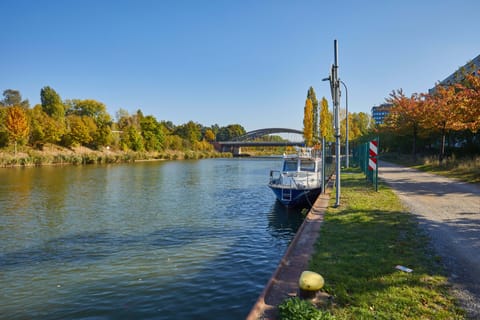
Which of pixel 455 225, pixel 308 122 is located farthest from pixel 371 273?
pixel 308 122

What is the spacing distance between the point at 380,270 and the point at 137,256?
6.92 m

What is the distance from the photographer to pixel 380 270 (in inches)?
236

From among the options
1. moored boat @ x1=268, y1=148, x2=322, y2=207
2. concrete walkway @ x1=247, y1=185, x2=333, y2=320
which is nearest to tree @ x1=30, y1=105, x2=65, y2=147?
moored boat @ x1=268, y1=148, x2=322, y2=207

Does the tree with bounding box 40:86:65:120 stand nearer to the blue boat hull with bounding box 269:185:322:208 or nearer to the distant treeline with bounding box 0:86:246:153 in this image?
the distant treeline with bounding box 0:86:246:153

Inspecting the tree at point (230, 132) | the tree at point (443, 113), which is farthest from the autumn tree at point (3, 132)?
the tree at point (230, 132)

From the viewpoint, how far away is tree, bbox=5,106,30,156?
54.4 m

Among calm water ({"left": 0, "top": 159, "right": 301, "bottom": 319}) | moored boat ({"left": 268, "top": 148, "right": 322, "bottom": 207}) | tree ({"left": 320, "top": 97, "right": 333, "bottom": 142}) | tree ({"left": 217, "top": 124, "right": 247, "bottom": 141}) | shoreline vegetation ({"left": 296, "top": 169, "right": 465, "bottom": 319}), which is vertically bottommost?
calm water ({"left": 0, "top": 159, "right": 301, "bottom": 319})

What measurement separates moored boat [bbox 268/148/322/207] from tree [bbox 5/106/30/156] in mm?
53725

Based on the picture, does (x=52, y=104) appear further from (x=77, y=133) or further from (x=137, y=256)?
(x=137, y=256)

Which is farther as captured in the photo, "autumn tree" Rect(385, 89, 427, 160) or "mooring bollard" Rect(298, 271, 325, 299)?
"autumn tree" Rect(385, 89, 427, 160)

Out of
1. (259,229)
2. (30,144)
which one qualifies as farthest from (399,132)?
(30,144)

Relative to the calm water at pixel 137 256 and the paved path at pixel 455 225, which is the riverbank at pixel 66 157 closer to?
the calm water at pixel 137 256

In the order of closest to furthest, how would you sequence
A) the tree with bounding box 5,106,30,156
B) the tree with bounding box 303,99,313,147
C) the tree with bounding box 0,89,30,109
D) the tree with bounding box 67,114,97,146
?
the tree with bounding box 5,106,30,156
the tree with bounding box 67,114,97,146
the tree with bounding box 303,99,313,147
the tree with bounding box 0,89,30,109

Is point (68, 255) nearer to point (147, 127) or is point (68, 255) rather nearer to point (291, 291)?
point (291, 291)
